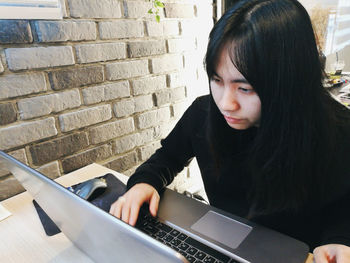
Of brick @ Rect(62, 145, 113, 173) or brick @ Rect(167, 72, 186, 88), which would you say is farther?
brick @ Rect(167, 72, 186, 88)

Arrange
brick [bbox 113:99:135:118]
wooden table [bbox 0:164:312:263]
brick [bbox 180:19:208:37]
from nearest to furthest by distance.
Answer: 1. wooden table [bbox 0:164:312:263]
2. brick [bbox 113:99:135:118]
3. brick [bbox 180:19:208:37]

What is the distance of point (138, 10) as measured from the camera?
1086 millimetres

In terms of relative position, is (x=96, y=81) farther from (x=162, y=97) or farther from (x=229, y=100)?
(x=229, y=100)

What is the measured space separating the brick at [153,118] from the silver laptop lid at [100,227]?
0.72 meters

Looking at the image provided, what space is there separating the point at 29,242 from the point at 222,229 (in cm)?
48

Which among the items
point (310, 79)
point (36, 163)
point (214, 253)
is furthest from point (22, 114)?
point (310, 79)

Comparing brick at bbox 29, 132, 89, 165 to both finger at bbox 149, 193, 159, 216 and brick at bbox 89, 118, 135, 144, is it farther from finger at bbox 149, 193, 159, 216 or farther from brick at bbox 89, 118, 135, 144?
finger at bbox 149, 193, 159, 216

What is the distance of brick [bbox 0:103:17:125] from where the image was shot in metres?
0.80

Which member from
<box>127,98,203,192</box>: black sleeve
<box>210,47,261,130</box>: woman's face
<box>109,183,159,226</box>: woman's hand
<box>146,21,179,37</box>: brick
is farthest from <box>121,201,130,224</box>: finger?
<box>146,21,179,37</box>: brick

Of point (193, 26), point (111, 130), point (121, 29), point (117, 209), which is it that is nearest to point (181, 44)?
point (193, 26)

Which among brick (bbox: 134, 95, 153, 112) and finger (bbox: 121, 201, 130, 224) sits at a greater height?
brick (bbox: 134, 95, 153, 112)

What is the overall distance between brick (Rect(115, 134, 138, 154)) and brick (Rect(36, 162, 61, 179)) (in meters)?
0.26

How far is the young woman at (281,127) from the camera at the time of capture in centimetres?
56

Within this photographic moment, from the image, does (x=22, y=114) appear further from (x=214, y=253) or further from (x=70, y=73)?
(x=214, y=253)
